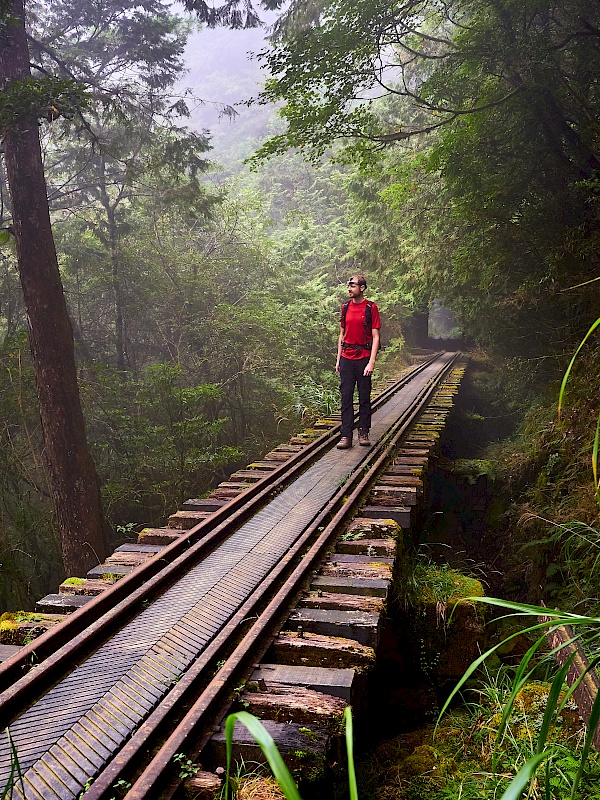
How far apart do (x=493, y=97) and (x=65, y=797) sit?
9.43m

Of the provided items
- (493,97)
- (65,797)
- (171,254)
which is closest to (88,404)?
(171,254)

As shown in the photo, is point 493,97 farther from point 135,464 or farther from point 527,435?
point 135,464

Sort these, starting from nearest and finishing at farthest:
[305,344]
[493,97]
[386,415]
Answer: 1. [493,97]
2. [386,415]
3. [305,344]

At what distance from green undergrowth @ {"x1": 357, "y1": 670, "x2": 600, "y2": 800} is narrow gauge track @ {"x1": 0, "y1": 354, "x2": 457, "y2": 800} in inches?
41.9

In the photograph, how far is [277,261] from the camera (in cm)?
2041

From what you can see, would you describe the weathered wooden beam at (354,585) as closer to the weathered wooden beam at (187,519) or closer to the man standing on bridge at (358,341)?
the weathered wooden beam at (187,519)

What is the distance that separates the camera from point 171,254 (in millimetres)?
16766

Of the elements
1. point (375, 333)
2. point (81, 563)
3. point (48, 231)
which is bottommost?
point (81, 563)

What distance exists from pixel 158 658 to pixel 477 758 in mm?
1880

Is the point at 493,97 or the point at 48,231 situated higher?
the point at 493,97

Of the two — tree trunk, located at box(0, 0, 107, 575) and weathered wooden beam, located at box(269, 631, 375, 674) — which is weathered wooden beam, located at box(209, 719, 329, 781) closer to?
weathered wooden beam, located at box(269, 631, 375, 674)

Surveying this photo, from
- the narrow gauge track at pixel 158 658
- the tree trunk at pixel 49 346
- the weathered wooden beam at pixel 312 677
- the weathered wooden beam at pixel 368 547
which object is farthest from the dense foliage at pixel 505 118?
the weathered wooden beam at pixel 312 677

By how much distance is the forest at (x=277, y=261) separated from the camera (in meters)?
7.56

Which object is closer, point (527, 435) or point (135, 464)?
point (527, 435)
